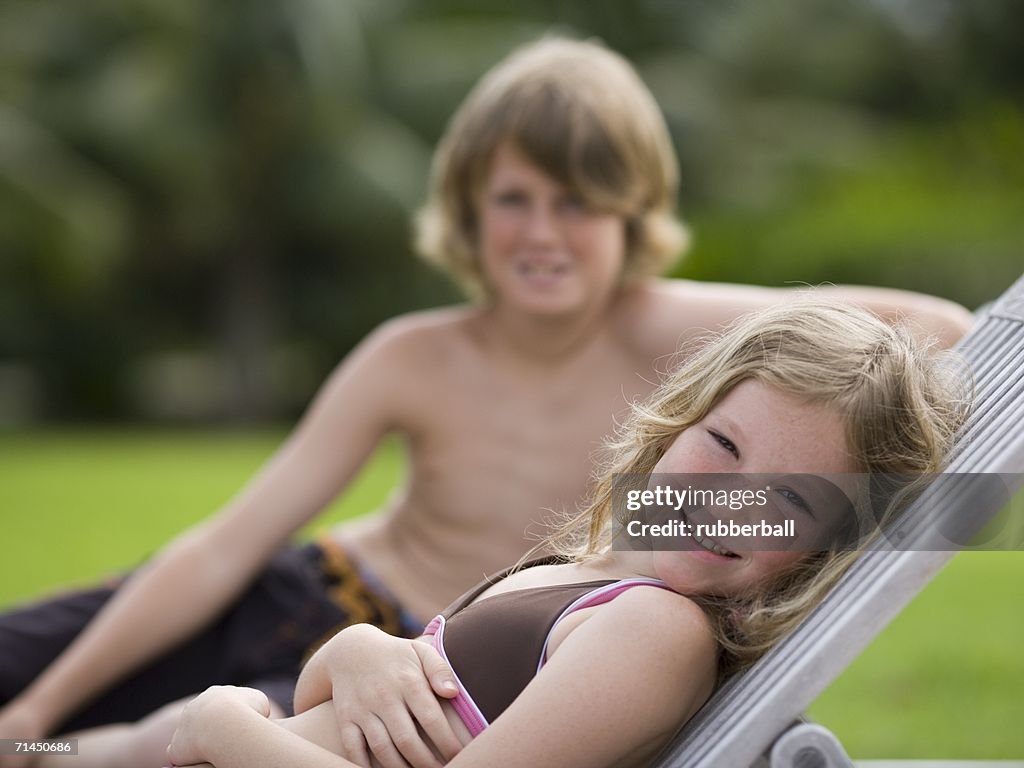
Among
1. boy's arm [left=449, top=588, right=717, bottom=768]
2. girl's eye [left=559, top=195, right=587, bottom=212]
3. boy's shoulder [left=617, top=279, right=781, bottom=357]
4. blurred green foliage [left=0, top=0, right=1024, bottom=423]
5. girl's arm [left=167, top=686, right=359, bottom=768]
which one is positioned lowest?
blurred green foliage [left=0, top=0, right=1024, bottom=423]

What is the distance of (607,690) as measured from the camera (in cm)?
154

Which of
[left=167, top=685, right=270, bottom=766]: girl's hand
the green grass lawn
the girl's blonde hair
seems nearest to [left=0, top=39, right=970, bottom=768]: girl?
the girl's blonde hair

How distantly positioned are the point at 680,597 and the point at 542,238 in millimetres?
1384

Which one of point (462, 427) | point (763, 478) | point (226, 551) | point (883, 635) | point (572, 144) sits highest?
point (572, 144)

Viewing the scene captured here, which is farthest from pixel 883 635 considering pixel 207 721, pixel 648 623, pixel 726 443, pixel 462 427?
pixel 207 721

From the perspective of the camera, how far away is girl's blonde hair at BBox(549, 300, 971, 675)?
67.3 inches

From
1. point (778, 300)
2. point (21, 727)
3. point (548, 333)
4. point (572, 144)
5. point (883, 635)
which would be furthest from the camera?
point (883, 635)

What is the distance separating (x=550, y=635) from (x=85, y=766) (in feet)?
4.57

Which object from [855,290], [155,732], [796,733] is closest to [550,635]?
[796,733]

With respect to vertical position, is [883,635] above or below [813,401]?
below

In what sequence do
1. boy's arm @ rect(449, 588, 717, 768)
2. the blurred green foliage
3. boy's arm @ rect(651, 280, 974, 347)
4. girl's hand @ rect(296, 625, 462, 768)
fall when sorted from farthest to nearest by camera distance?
the blurred green foliage < boy's arm @ rect(651, 280, 974, 347) < girl's hand @ rect(296, 625, 462, 768) < boy's arm @ rect(449, 588, 717, 768)

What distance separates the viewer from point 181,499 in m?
8.72

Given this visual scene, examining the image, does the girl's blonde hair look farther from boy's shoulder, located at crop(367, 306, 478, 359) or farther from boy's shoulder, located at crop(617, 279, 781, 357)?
boy's shoulder, located at crop(367, 306, 478, 359)

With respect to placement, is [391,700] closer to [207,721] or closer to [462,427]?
[207,721]
